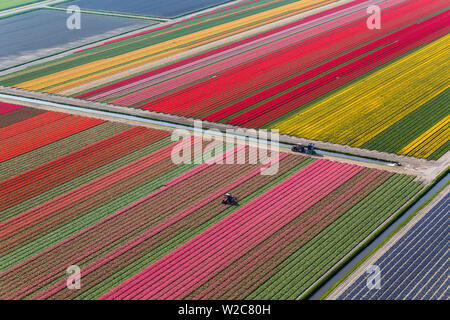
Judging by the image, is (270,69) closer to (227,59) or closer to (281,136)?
(227,59)

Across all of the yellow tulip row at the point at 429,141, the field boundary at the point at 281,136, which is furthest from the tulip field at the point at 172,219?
the yellow tulip row at the point at 429,141

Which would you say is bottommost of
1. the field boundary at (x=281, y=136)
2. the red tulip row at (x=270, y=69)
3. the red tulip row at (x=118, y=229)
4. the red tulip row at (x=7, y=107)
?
the red tulip row at (x=118, y=229)

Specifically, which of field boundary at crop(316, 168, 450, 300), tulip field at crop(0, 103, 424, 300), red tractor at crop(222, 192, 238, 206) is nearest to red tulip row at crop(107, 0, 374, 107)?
tulip field at crop(0, 103, 424, 300)

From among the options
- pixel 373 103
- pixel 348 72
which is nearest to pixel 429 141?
pixel 373 103

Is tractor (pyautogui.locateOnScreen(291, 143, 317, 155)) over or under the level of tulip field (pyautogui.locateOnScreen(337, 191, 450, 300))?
over

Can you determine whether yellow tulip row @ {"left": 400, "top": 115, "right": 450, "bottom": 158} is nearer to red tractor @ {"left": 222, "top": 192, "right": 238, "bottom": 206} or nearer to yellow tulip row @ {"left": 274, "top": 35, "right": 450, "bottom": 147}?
yellow tulip row @ {"left": 274, "top": 35, "right": 450, "bottom": 147}

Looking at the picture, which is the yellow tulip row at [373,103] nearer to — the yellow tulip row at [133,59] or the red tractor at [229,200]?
the red tractor at [229,200]
